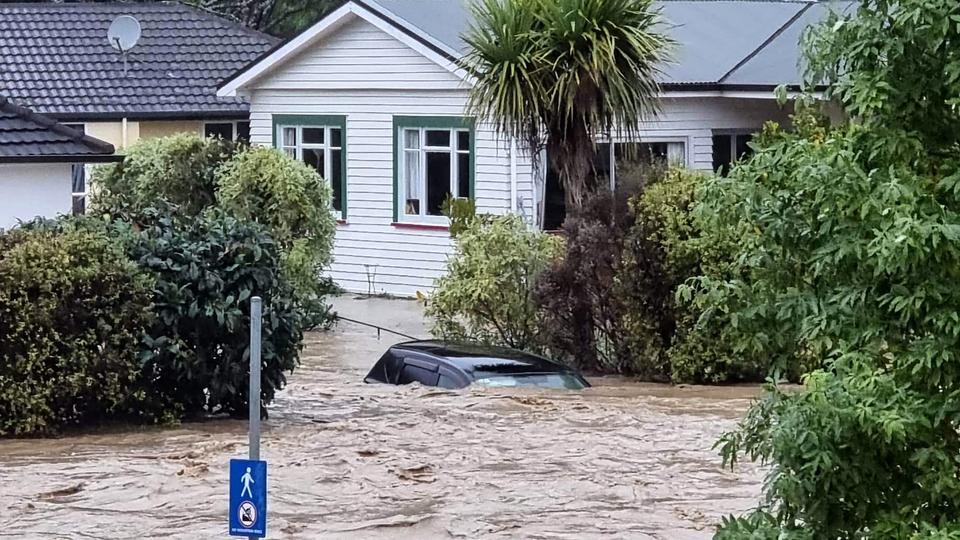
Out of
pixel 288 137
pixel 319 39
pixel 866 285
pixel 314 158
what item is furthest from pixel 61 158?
pixel 866 285

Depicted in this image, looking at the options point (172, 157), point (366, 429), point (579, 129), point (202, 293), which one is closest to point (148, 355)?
point (202, 293)

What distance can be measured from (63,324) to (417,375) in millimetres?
3388

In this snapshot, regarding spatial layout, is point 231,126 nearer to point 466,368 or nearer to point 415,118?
A: point 415,118

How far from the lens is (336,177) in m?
26.7

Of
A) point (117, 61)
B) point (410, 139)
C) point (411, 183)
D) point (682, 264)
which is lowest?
point (682, 264)

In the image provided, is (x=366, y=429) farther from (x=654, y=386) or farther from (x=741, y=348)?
(x=741, y=348)

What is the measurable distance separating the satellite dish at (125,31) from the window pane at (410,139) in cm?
858

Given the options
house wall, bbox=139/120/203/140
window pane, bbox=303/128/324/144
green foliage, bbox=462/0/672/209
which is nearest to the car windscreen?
green foliage, bbox=462/0/672/209

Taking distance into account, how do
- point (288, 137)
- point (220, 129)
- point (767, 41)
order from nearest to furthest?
point (767, 41) < point (288, 137) < point (220, 129)

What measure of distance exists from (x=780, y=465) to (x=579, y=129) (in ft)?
43.7

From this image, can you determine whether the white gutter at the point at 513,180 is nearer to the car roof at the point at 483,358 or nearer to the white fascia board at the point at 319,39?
the white fascia board at the point at 319,39

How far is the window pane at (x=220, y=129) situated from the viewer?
32375 mm

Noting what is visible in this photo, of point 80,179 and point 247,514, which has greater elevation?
point 80,179

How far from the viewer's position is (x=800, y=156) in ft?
19.6
